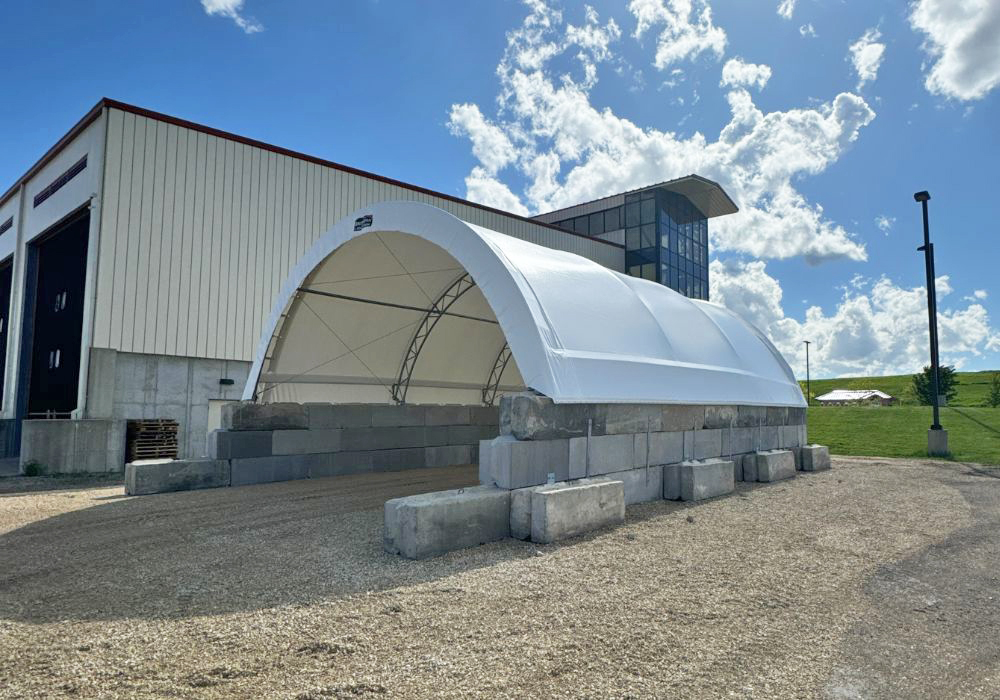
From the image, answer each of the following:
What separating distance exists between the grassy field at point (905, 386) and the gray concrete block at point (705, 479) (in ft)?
257

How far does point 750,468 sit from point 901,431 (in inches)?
781

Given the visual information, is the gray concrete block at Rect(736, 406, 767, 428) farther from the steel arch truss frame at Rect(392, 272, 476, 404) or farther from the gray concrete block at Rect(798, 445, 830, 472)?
the steel arch truss frame at Rect(392, 272, 476, 404)

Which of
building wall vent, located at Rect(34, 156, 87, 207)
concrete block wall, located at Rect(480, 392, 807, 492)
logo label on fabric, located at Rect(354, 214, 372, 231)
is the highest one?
building wall vent, located at Rect(34, 156, 87, 207)

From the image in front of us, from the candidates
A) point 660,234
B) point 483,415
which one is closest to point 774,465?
point 483,415

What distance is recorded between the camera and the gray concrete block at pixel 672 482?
11.5m

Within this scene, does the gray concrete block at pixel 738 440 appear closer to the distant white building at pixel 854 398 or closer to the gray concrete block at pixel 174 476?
the gray concrete block at pixel 174 476

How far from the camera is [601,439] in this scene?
1006 centimetres

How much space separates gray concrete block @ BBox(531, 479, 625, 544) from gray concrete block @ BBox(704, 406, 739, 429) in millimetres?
4761

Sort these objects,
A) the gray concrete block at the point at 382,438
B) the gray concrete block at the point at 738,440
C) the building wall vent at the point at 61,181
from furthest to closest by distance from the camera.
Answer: the building wall vent at the point at 61,181 → the gray concrete block at the point at 382,438 → the gray concrete block at the point at 738,440

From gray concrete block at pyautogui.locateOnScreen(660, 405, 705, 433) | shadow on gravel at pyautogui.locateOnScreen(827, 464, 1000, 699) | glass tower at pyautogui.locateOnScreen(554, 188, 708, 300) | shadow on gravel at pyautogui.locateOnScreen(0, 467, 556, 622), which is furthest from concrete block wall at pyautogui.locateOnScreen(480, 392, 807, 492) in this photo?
glass tower at pyautogui.locateOnScreen(554, 188, 708, 300)

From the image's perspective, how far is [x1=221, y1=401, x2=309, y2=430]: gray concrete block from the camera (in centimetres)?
1333

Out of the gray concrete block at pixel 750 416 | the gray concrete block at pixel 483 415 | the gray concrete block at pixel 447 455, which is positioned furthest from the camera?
the gray concrete block at pixel 483 415

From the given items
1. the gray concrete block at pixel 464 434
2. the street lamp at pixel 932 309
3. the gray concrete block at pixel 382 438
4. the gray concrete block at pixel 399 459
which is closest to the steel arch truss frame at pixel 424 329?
the gray concrete block at pixel 382 438

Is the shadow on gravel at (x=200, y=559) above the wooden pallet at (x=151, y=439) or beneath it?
beneath
